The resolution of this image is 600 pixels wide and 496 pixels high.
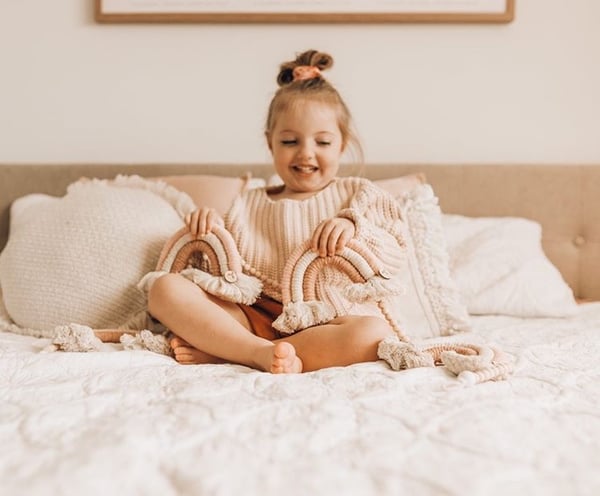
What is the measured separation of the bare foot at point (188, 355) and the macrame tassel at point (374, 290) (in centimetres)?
27

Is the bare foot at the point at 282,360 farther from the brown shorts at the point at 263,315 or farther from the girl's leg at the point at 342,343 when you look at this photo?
the brown shorts at the point at 263,315

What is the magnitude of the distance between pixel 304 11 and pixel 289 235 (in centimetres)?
92

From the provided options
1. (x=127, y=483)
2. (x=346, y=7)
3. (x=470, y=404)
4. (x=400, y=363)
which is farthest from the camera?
(x=346, y=7)

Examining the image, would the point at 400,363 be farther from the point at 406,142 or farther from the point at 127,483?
the point at 406,142

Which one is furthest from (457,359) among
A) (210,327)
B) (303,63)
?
(303,63)

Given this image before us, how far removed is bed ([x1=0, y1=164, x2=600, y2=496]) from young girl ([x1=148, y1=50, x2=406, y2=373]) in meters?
0.07

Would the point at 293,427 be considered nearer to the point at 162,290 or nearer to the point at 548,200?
the point at 162,290

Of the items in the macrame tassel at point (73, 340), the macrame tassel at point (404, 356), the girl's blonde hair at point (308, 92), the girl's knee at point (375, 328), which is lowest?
the macrame tassel at point (73, 340)

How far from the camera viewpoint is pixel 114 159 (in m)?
2.05

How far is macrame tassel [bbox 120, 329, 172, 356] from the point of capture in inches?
46.6

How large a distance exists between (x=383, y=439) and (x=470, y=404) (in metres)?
0.16

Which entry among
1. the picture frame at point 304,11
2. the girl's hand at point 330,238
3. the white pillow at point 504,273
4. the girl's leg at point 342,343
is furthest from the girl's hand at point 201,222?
the picture frame at point 304,11

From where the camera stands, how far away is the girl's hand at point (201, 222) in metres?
1.31

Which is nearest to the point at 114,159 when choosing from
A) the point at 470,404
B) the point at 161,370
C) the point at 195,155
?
the point at 195,155
